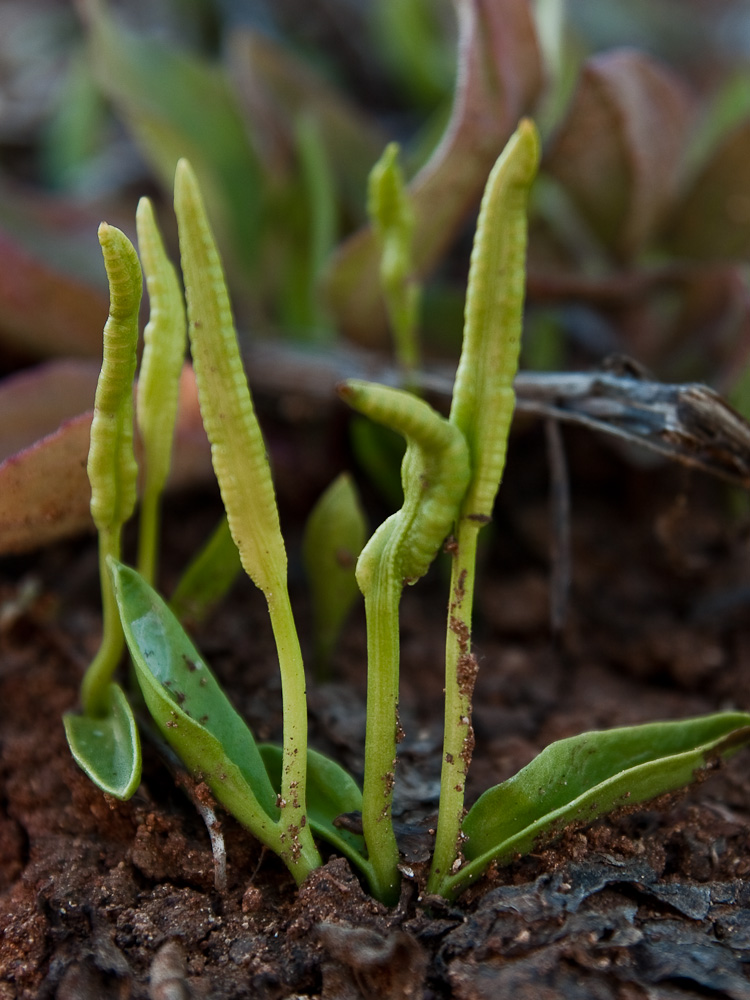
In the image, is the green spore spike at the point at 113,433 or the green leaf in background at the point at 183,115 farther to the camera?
the green leaf in background at the point at 183,115

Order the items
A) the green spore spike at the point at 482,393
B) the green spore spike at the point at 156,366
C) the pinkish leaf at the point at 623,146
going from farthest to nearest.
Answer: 1. the pinkish leaf at the point at 623,146
2. the green spore spike at the point at 156,366
3. the green spore spike at the point at 482,393

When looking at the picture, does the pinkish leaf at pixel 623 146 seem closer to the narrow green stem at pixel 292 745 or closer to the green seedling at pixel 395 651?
the green seedling at pixel 395 651

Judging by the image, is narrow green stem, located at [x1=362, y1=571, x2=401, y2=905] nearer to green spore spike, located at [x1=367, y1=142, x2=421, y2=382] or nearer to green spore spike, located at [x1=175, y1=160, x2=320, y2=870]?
green spore spike, located at [x1=175, y1=160, x2=320, y2=870]

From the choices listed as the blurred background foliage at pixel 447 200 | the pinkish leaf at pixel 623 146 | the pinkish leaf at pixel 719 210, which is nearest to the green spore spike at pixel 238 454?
the blurred background foliage at pixel 447 200

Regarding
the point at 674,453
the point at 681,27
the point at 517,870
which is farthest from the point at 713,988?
the point at 681,27

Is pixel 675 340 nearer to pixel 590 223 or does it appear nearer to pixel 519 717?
pixel 590 223

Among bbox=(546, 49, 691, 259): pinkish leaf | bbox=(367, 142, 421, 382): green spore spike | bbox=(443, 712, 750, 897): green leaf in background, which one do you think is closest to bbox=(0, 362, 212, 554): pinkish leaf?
bbox=(367, 142, 421, 382): green spore spike
